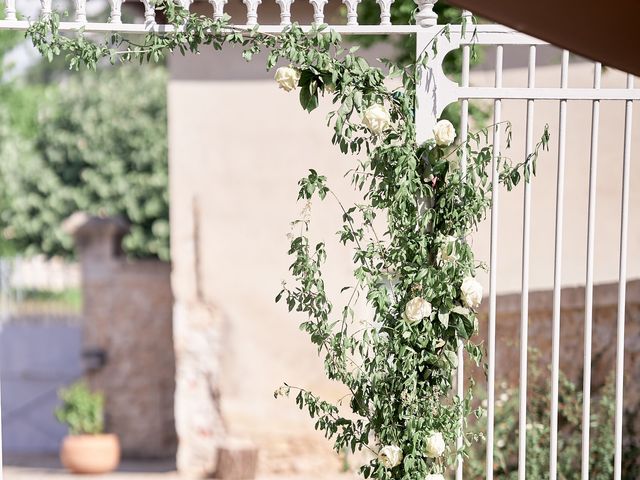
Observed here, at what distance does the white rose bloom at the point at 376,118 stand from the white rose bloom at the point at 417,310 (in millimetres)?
553

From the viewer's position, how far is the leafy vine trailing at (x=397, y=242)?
119 inches

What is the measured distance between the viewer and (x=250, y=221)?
282 inches

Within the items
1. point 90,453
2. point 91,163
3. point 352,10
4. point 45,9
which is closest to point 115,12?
point 45,9

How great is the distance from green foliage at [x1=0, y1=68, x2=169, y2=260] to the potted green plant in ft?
9.04

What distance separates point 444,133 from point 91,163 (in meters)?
9.29

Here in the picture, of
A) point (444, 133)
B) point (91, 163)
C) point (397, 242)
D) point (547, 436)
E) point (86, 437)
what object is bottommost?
point (86, 437)

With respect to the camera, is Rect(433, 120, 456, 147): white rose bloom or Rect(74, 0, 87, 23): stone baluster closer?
Rect(433, 120, 456, 147): white rose bloom

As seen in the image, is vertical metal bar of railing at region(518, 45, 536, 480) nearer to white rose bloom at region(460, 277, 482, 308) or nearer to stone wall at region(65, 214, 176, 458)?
white rose bloom at region(460, 277, 482, 308)

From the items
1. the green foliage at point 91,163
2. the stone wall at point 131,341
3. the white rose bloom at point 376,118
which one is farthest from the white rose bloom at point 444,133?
the green foliage at point 91,163

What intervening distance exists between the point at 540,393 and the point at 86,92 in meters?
9.08

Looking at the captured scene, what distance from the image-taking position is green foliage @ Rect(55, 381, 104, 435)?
28.3ft

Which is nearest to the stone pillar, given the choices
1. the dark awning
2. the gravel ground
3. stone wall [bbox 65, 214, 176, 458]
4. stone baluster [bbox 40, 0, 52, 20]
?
the gravel ground

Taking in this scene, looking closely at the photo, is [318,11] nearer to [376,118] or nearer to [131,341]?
[376,118]

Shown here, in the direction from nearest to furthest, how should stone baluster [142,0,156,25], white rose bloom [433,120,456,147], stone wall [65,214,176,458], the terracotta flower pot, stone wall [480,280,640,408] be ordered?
white rose bloom [433,120,456,147]
stone baluster [142,0,156,25]
stone wall [480,280,640,408]
the terracotta flower pot
stone wall [65,214,176,458]
